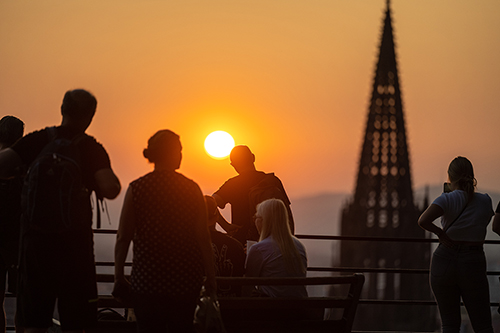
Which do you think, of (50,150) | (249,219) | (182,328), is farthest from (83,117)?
(249,219)

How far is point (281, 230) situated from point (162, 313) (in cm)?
155

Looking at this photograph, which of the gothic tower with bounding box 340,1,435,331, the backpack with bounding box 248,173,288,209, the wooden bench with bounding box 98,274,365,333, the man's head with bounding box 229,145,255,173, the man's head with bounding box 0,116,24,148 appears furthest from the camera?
the gothic tower with bounding box 340,1,435,331

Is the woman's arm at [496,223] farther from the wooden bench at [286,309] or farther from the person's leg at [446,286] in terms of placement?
the wooden bench at [286,309]

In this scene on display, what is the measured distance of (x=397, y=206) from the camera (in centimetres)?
9288

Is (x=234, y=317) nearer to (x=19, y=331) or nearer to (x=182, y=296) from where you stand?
(x=182, y=296)

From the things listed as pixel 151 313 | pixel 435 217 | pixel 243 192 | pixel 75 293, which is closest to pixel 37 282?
pixel 75 293

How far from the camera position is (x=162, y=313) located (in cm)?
367

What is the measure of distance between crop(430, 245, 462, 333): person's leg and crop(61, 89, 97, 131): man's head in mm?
2738

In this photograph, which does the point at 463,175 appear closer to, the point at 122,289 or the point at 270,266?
the point at 270,266

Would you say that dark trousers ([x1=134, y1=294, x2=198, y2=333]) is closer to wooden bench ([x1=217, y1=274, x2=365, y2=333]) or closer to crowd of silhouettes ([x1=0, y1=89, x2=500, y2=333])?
crowd of silhouettes ([x1=0, y1=89, x2=500, y2=333])

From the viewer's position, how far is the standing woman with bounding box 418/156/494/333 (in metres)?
5.16

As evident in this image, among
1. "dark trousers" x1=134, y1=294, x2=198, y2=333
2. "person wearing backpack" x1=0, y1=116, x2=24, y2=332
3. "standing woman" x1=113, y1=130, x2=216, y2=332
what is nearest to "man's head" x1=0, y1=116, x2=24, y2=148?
"person wearing backpack" x1=0, y1=116, x2=24, y2=332

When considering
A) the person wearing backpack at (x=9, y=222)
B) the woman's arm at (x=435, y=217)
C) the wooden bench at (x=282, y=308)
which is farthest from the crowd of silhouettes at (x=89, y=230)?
the woman's arm at (x=435, y=217)

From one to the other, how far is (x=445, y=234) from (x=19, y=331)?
2.97m
